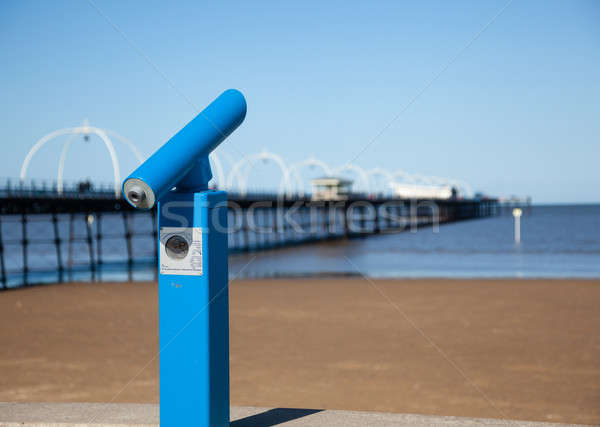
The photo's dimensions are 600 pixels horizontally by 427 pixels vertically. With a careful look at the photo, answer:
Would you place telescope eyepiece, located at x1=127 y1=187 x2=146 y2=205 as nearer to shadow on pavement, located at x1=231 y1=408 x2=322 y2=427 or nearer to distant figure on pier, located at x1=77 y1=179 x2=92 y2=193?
shadow on pavement, located at x1=231 y1=408 x2=322 y2=427

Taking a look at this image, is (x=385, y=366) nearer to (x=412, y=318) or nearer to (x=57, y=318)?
(x=412, y=318)

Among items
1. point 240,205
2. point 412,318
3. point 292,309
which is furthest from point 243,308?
point 240,205

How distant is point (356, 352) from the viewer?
780cm

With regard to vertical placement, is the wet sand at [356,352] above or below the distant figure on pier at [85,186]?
below

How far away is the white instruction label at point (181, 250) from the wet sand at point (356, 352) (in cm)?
346

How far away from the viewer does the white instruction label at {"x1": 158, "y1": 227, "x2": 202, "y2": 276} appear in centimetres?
253

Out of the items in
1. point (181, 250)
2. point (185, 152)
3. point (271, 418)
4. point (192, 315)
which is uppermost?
point (185, 152)

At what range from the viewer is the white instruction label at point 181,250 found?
2.53 m

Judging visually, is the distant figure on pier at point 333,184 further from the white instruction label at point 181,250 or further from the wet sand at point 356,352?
the white instruction label at point 181,250

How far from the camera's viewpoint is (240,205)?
3862 cm

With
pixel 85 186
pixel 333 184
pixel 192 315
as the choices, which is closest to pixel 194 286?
pixel 192 315

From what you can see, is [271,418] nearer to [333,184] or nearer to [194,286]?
[194,286]

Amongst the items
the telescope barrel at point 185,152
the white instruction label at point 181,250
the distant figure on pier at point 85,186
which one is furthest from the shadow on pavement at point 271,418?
the distant figure on pier at point 85,186

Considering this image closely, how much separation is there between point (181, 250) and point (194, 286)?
0.55ft
